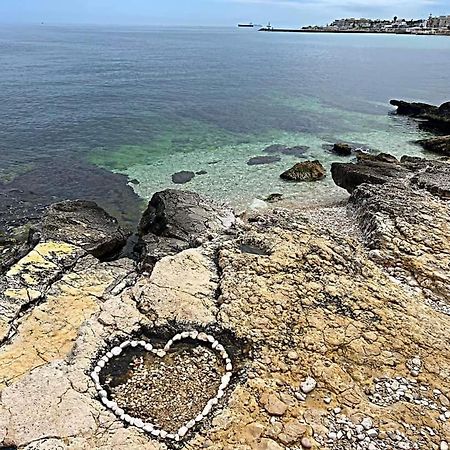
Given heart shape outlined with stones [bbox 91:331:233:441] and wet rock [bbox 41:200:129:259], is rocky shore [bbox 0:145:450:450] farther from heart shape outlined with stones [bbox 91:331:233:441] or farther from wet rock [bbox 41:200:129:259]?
wet rock [bbox 41:200:129:259]

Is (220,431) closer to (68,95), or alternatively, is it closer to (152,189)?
(152,189)

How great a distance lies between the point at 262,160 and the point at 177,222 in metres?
15.3

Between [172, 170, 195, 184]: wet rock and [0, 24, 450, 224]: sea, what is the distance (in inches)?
16.8

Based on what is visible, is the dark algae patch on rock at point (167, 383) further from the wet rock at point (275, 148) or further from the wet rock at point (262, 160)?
the wet rock at point (275, 148)

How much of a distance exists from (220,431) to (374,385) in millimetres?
3667

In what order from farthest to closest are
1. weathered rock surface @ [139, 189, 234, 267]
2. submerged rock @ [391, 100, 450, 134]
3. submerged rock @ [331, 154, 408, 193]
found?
submerged rock @ [391, 100, 450, 134], submerged rock @ [331, 154, 408, 193], weathered rock surface @ [139, 189, 234, 267]

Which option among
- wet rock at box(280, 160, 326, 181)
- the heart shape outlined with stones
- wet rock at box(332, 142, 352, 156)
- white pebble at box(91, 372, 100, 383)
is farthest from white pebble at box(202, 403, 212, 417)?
wet rock at box(332, 142, 352, 156)

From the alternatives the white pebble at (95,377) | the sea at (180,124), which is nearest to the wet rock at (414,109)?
the sea at (180,124)

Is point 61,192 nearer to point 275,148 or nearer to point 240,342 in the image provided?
point 275,148

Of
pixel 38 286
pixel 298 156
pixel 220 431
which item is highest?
pixel 220 431

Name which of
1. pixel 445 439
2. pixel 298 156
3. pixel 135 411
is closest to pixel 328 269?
pixel 445 439

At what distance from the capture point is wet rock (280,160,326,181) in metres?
29.9

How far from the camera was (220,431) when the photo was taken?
29.3 ft

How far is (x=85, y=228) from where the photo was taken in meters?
20.9
